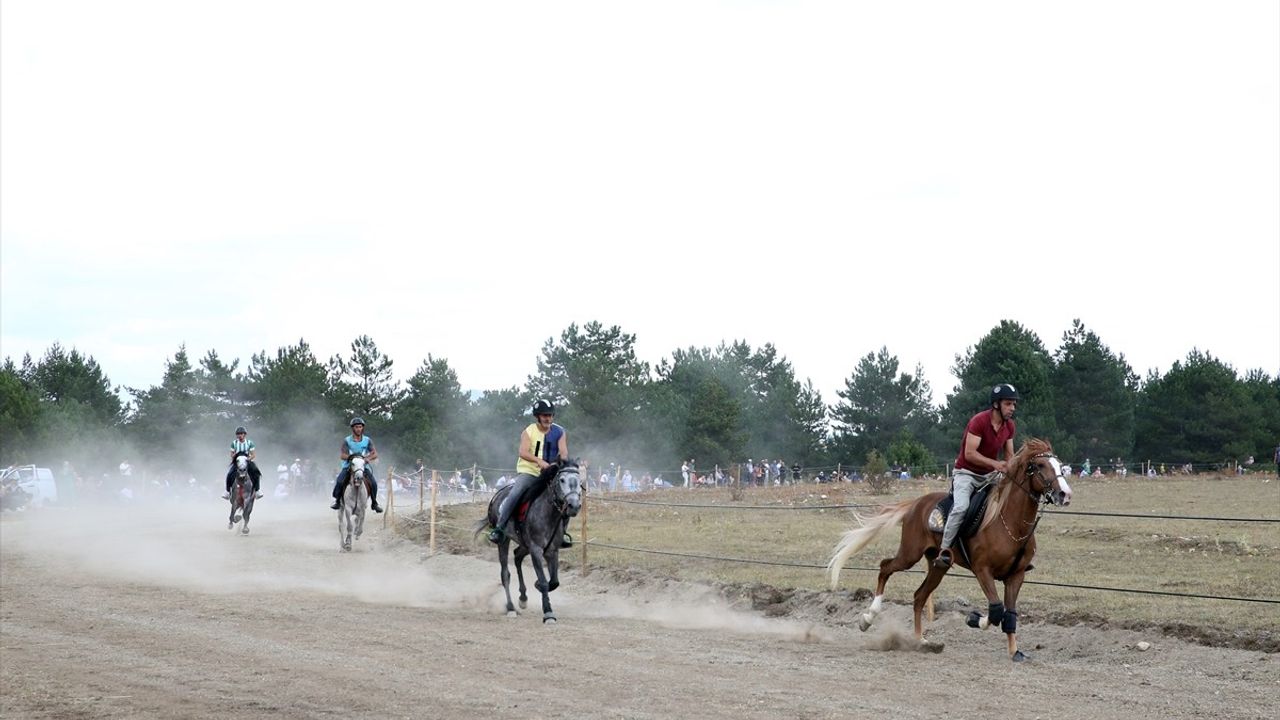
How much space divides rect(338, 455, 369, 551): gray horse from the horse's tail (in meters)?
14.5

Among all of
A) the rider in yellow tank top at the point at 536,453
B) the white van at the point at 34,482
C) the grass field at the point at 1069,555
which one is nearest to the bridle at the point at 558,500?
the rider in yellow tank top at the point at 536,453

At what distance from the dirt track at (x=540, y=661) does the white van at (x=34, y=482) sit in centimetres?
3006

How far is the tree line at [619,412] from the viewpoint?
79625mm

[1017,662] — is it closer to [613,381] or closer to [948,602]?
[948,602]

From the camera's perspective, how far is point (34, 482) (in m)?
48.1

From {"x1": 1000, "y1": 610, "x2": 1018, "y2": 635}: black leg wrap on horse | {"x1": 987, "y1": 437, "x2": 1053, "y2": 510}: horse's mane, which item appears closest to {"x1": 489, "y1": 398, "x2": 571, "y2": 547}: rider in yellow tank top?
{"x1": 987, "y1": 437, "x2": 1053, "y2": 510}: horse's mane


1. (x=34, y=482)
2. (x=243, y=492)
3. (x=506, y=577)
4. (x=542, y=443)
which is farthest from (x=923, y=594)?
(x=34, y=482)

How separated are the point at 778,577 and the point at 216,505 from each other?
41496 mm

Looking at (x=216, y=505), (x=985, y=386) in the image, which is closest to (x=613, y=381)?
(x=985, y=386)

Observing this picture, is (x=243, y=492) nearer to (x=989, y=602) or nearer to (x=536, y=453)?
(x=536, y=453)

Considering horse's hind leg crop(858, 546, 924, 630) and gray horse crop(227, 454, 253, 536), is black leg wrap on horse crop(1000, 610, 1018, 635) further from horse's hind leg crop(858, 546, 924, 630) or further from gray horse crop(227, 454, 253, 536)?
gray horse crop(227, 454, 253, 536)

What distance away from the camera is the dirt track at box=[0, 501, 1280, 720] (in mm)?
9711

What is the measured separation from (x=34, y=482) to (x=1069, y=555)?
40.1 m

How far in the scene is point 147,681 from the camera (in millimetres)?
10852
